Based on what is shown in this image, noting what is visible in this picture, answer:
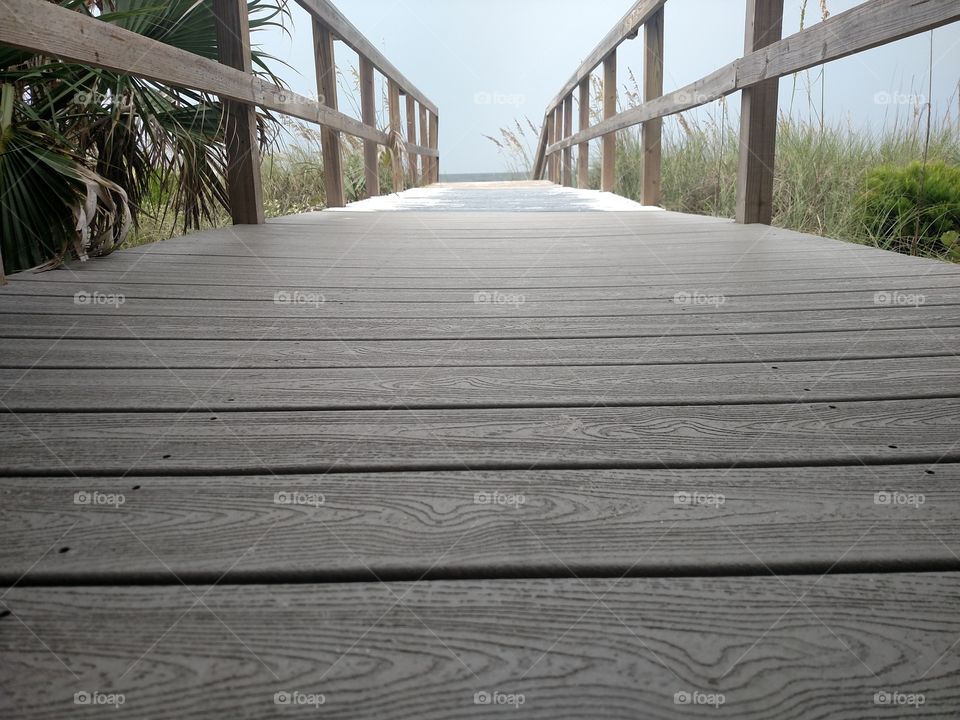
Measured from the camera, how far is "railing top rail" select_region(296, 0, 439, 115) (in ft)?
11.6

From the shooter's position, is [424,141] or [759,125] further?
[424,141]

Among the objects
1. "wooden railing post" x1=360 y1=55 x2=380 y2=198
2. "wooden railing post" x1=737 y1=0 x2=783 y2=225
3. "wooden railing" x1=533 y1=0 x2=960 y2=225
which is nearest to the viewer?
"wooden railing" x1=533 y1=0 x2=960 y2=225

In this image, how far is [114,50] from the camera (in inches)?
68.9

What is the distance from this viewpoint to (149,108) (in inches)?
102

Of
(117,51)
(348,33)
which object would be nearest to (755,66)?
(117,51)

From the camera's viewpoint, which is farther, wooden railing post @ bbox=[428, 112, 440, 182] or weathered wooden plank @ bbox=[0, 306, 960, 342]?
wooden railing post @ bbox=[428, 112, 440, 182]

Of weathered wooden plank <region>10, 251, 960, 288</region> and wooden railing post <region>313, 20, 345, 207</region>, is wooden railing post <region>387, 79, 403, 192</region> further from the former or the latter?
weathered wooden plank <region>10, 251, 960, 288</region>

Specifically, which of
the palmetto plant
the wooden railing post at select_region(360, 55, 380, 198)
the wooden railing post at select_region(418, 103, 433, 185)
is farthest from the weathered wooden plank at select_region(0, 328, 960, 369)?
the wooden railing post at select_region(418, 103, 433, 185)

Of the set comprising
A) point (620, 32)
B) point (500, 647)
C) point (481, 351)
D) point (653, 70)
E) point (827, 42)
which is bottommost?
point (500, 647)

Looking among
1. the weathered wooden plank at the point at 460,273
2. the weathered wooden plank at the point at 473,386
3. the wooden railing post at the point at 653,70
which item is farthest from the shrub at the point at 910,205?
the weathered wooden plank at the point at 473,386

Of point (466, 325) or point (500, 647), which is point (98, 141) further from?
point (500, 647)

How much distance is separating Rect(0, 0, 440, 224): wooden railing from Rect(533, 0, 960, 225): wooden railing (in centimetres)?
161

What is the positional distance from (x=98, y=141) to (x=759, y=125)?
7.97 ft

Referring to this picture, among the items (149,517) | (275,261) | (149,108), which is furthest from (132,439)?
(149,108)
